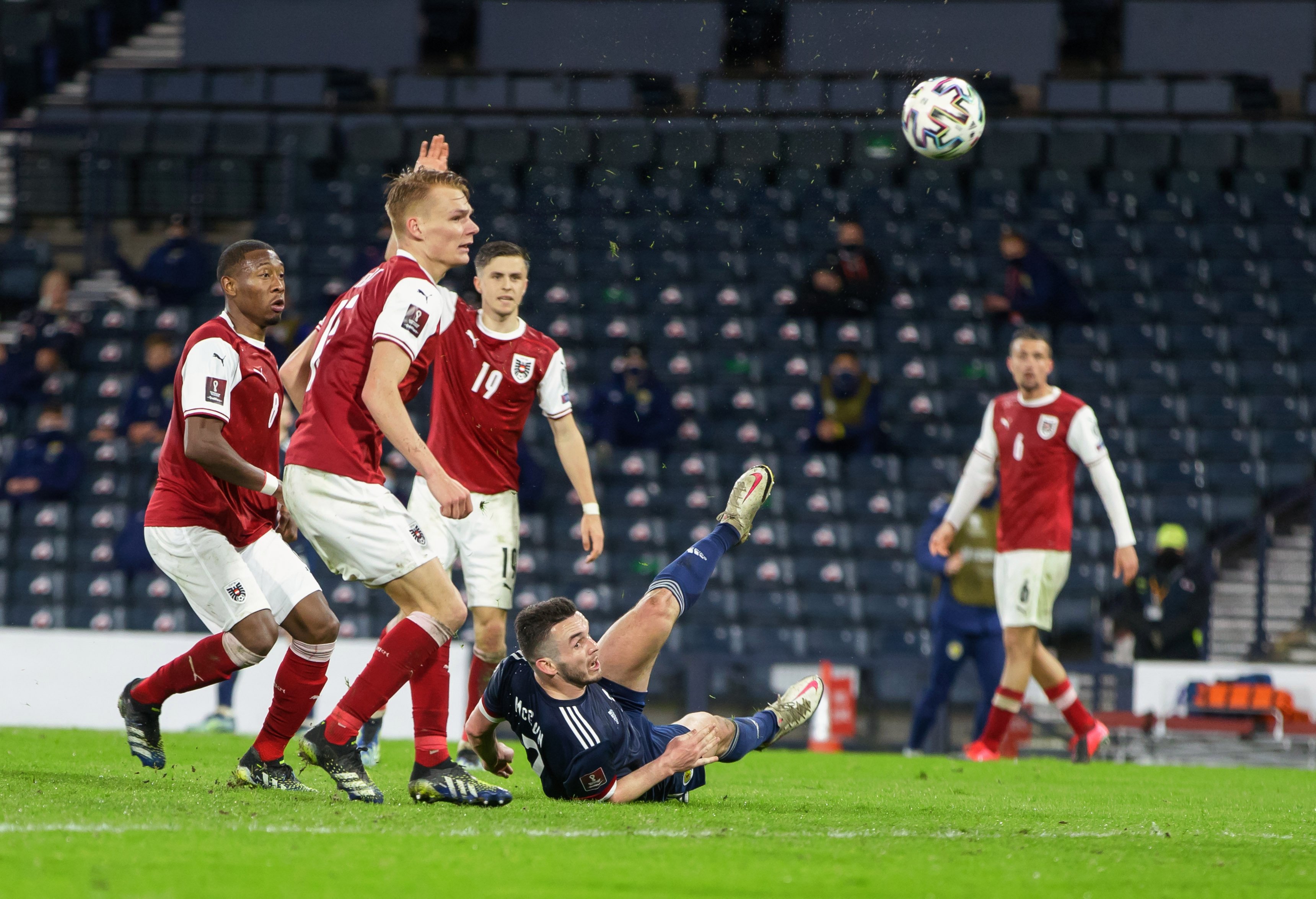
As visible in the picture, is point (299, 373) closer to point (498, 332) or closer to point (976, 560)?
point (498, 332)

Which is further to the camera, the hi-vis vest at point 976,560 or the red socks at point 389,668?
the hi-vis vest at point 976,560

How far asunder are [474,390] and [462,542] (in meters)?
0.72

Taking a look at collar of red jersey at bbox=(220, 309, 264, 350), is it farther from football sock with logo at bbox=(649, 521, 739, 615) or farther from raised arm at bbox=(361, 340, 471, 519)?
football sock with logo at bbox=(649, 521, 739, 615)

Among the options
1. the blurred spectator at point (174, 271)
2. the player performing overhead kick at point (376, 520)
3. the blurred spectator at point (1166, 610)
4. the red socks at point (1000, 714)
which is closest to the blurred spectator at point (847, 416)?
the blurred spectator at point (1166, 610)

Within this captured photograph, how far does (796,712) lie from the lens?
241 inches

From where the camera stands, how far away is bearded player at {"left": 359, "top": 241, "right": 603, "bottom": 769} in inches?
279

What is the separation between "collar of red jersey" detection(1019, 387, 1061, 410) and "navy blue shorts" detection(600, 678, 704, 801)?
428cm

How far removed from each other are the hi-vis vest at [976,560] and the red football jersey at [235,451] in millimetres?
5283

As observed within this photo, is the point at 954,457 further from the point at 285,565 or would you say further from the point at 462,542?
the point at 285,565

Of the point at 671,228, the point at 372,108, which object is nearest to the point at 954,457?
the point at 671,228

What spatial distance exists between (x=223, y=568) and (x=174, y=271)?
463 inches

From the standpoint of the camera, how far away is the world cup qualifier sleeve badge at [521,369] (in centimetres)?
712

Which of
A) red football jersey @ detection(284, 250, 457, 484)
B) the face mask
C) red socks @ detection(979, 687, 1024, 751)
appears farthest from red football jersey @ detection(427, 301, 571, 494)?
the face mask

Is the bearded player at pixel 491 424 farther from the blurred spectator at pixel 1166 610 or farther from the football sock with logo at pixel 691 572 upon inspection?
the blurred spectator at pixel 1166 610
